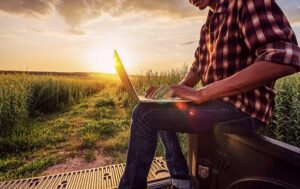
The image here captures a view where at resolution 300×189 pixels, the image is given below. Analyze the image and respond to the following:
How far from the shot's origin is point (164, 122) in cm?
146

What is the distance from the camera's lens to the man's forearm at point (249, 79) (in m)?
1.20

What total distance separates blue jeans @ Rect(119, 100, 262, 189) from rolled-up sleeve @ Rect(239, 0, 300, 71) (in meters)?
0.37

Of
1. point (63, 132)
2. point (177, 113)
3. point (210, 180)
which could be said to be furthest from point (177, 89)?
point (63, 132)

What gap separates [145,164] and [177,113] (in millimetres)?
356

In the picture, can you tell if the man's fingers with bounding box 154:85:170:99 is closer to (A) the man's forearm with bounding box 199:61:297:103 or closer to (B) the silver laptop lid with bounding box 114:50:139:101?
(B) the silver laptop lid with bounding box 114:50:139:101

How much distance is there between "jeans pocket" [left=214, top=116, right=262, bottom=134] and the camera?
4.13 ft

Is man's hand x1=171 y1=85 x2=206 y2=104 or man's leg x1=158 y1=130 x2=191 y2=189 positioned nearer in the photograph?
man's hand x1=171 y1=85 x2=206 y2=104

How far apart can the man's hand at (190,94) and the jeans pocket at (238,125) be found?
167 mm

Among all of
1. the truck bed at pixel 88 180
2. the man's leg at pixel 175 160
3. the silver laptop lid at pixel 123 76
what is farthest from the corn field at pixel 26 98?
the man's leg at pixel 175 160

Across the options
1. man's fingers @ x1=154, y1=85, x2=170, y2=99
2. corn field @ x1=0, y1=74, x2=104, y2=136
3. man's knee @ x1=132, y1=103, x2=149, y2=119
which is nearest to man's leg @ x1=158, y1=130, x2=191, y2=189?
man's fingers @ x1=154, y1=85, x2=170, y2=99

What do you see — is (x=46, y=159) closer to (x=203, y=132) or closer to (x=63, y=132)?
(x=63, y=132)

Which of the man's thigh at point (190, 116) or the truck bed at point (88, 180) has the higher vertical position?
the man's thigh at point (190, 116)

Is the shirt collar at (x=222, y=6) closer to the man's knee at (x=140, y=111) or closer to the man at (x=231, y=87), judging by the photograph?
the man at (x=231, y=87)

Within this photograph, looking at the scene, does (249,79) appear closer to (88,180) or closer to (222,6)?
(222,6)
